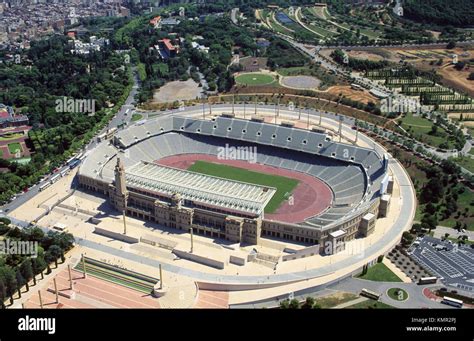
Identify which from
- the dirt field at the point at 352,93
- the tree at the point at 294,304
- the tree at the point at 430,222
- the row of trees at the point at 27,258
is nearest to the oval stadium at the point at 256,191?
the tree at the point at 430,222

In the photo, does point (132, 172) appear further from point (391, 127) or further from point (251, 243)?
point (391, 127)

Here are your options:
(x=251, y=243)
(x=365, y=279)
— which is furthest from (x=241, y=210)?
(x=365, y=279)

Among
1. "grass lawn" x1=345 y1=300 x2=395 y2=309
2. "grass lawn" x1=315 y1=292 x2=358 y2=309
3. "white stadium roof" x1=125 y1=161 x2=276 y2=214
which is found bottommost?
"grass lawn" x1=315 y1=292 x2=358 y2=309

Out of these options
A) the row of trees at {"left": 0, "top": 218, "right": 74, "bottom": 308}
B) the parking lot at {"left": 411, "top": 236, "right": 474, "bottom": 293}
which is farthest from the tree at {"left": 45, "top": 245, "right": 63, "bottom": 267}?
the parking lot at {"left": 411, "top": 236, "right": 474, "bottom": 293}

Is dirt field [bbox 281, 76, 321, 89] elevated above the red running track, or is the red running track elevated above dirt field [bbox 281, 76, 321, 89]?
dirt field [bbox 281, 76, 321, 89]

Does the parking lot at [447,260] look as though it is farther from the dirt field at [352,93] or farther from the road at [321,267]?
the dirt field at [352,93]

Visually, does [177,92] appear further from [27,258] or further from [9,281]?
[9,281]

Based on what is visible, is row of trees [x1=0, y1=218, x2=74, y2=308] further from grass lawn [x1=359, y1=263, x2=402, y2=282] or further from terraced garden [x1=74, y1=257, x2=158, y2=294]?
grass lawn [x1=359, y1=263, x2=402, y2=282]
